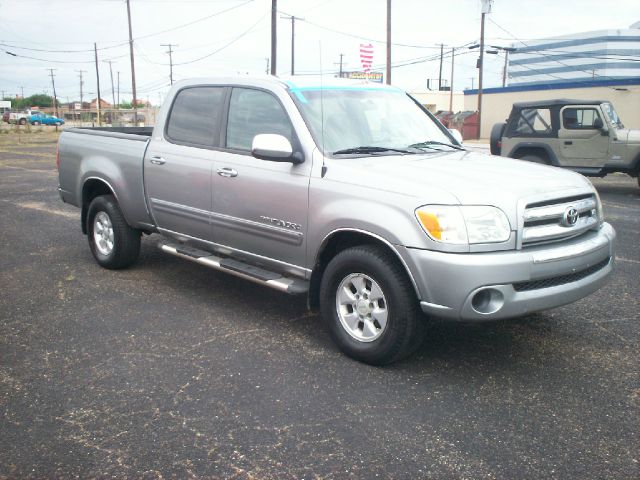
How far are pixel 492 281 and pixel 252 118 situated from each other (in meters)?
2.38

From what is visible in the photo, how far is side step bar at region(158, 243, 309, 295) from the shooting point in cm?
447

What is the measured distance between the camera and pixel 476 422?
3355mm

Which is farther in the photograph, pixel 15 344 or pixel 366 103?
pixel 366 103

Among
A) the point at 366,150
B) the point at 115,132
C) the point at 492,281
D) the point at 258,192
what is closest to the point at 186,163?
the point at 258,192

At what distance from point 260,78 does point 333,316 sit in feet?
6.70

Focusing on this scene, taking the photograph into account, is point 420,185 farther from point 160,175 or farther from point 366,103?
point 160,175

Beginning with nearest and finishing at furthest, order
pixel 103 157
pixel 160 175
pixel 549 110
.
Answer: pixel 160 175 < pixel 103 157 < pixel 549 110

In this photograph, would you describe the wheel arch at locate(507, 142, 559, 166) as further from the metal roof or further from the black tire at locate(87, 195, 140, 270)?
the black tire at locate(87, 195, 140, 270)

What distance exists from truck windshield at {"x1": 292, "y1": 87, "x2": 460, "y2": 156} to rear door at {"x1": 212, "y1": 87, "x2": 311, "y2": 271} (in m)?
0.21

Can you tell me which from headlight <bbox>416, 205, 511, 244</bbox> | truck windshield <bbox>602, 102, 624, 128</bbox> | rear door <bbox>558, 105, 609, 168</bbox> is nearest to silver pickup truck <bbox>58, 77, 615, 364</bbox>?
headlight <bbox>416, 205, 511, 244</bbox>

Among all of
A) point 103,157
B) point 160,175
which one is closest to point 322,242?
point 160,175

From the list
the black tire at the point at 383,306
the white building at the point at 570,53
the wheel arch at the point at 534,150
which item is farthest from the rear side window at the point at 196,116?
the white building at the point at 570,53

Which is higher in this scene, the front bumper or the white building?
the white building

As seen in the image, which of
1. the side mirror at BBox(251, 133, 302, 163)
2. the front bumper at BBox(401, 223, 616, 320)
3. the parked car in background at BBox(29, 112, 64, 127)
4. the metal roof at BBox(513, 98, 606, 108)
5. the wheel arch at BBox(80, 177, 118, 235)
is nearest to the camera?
the front bumper at BBox(401, 223, 616, 320)
